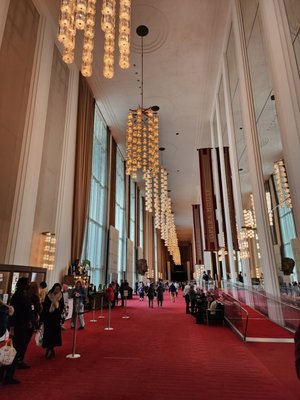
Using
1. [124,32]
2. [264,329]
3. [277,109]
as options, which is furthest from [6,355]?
[277,109]

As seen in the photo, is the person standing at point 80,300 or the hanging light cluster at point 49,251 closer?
the person standing at point 80,300

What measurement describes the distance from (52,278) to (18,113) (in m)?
5.94

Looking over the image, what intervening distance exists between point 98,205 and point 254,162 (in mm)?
9914

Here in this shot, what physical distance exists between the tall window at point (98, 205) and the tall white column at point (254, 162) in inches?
349

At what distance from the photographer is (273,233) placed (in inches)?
327

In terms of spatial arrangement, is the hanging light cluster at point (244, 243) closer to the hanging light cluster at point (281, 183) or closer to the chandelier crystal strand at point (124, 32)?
the hanging light cluster at point (281, 183)

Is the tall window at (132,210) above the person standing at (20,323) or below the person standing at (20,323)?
above

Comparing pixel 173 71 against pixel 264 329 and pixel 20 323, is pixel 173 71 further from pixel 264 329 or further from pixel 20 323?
pixel 20 323

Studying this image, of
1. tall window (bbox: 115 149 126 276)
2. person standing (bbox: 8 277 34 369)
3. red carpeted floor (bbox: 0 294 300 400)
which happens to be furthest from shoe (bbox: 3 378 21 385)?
tall window (bbox: 115 149 126 276)

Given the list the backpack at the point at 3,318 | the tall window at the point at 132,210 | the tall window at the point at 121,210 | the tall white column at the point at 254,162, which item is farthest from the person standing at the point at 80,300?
the tall window at the point at 132,210

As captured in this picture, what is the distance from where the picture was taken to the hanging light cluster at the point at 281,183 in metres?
7.61

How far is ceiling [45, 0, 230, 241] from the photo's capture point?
35.8 feet

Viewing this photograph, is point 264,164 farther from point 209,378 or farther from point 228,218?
point 209,378

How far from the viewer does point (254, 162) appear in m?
8.97
